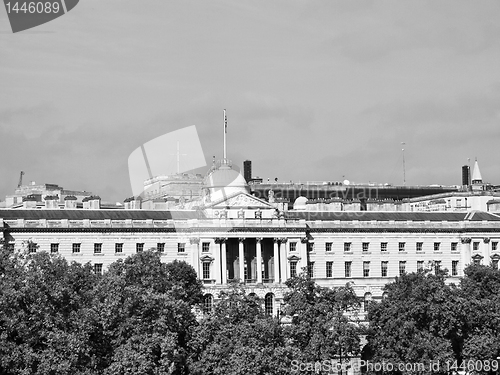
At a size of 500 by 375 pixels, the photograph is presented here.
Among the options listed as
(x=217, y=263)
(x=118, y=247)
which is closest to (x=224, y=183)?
(x=217, y=263)

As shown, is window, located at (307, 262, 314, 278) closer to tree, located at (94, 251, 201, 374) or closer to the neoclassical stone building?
the neoclassical stone building

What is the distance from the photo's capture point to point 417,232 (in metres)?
176

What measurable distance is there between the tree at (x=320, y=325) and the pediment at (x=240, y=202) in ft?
144

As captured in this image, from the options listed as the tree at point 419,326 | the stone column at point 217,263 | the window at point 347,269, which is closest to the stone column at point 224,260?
the stone column at point 217,263

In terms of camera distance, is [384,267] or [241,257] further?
[384,267]

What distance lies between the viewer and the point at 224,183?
170m

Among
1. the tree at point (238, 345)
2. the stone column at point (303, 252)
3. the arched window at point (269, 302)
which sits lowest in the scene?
the tree at point (238, 345)

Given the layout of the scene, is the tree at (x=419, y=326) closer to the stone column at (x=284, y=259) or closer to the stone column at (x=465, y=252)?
the stone column at (x=284, y=259)

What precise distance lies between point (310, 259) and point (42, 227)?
39389 millimetres

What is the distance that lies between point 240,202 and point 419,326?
172 ft

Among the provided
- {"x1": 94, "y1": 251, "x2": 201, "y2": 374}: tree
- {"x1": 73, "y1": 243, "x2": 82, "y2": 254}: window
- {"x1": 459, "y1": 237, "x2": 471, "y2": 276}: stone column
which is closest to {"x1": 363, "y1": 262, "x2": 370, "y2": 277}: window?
{"x1": 459, "y1": 237, "x2": 471, "y2": 276}: stone column

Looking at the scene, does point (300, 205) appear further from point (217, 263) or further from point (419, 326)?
point (419, 326)

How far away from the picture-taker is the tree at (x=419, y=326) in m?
116

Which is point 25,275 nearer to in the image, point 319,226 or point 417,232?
point 319,226
